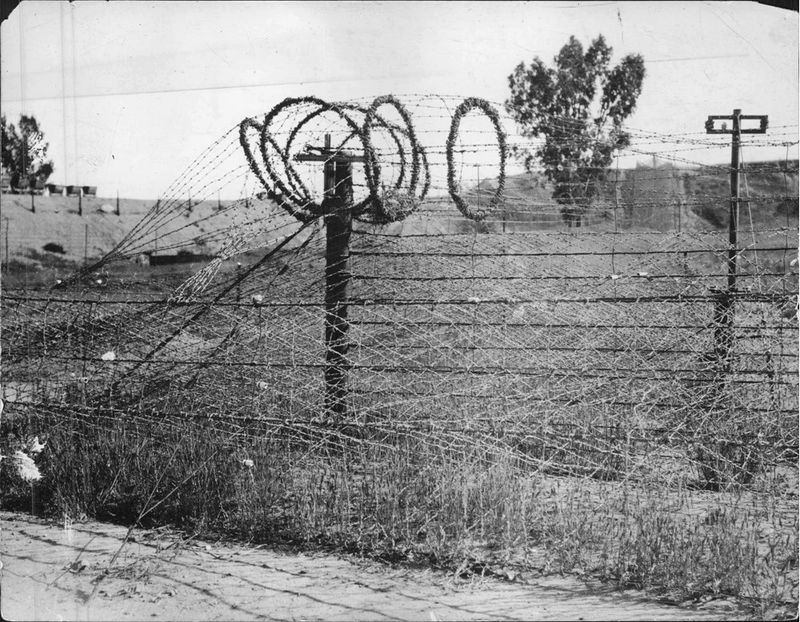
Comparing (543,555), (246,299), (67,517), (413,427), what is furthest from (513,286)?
(67,517)

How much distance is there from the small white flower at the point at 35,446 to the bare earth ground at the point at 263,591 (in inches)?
39.4

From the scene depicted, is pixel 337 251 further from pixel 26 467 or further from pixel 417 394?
pixel 26 467

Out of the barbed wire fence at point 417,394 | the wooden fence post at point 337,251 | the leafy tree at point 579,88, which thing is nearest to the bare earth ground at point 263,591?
the barbed wire fence at point 417,394

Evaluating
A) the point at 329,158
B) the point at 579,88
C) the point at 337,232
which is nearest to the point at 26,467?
the point at 337,232

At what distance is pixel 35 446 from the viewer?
6082 millimetres

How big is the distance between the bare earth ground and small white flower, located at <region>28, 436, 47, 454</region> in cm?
100

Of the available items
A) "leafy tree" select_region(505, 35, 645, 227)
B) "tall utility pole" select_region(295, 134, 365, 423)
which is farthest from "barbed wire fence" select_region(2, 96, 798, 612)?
"leafy tree" select_region(505, 35, 645, 227)

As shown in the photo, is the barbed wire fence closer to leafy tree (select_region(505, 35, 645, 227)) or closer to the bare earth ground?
the bare earth ground

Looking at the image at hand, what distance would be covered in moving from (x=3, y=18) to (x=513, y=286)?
5447mm

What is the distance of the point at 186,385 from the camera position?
615 cm

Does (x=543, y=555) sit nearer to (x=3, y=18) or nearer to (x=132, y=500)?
(x=132, y=500)

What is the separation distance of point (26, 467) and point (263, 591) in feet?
8.40

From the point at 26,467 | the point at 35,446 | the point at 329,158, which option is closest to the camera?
the point at 26,467

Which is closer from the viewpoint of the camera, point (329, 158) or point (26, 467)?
point (26, 467)
